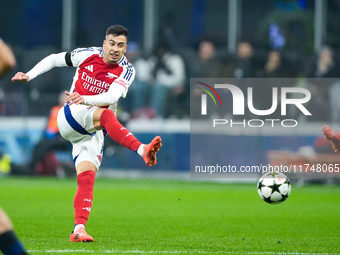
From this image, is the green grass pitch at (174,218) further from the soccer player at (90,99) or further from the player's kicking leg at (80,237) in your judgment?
the soccer player at (90,99)

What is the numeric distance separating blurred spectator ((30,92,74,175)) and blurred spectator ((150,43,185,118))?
2.09m

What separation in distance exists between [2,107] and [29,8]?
3483 millimetres

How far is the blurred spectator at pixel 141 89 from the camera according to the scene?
1652cm

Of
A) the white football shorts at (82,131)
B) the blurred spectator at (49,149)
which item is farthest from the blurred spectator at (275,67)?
the white football shorts at (82,131)

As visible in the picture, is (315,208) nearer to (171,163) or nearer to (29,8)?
(171,163)

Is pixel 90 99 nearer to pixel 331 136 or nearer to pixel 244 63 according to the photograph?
pixel 331 136

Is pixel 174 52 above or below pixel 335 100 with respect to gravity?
above

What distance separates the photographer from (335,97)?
15.5m

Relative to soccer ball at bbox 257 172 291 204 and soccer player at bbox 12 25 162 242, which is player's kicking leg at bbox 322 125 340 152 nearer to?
soccer ball at bbox 257 172 291 204

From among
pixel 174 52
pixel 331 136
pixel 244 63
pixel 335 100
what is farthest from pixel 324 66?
pixel 331 136

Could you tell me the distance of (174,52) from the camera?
1644 cm

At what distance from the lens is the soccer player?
7.38 meters

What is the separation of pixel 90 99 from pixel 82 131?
526mm

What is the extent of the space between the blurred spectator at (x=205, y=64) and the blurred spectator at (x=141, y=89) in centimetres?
103
